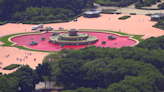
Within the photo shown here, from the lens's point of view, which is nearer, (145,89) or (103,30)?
(145,89)

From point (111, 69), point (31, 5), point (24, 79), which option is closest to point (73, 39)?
point (111, 69)

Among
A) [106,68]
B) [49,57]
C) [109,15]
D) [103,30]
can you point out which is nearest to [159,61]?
[106,68]

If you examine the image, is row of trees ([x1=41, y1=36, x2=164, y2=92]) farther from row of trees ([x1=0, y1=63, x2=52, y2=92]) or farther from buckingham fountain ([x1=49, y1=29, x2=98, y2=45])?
buckingham fountain ([x1=49, y1=29, x2=98, y2=45])

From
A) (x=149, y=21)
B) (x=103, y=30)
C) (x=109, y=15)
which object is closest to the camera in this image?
(x=103, y=30)

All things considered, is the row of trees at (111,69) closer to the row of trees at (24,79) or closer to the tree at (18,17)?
the row of trees at (24,79)

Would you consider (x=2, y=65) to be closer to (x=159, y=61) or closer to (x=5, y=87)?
(x=5, y=87)

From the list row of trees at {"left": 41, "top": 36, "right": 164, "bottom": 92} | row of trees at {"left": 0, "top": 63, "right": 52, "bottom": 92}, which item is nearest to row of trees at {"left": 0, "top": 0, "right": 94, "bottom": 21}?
row of trees at {"left": 41, "top": 36, "right": 164, "bottom": 92}

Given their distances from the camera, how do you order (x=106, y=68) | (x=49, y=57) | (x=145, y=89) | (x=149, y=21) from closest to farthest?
(x=145, y=89), (x=106, y=68), (x=49, y=57), (x=149, y=21)

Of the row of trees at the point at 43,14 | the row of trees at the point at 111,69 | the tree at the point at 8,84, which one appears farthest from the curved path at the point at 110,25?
the tree at the point at 8,84
